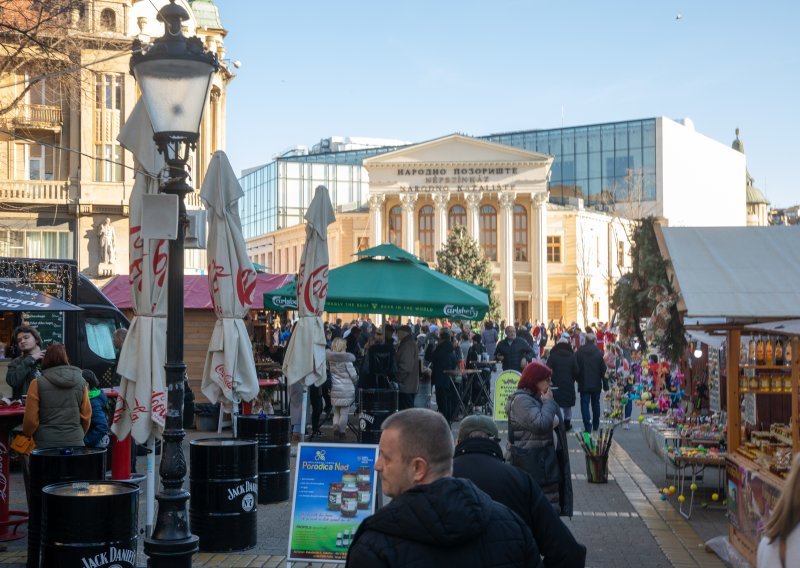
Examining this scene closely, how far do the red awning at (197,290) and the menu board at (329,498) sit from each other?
12355 millimetres

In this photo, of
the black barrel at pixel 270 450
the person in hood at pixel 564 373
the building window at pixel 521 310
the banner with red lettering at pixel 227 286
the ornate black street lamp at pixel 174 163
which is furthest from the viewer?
the building window at pixel 521 310

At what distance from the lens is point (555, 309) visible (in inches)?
2992

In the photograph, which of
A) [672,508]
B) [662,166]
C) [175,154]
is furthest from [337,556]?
[662,166]

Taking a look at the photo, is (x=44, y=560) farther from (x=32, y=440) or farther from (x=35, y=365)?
(x=35, y=365)

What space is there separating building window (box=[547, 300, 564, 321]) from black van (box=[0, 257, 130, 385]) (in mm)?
61374

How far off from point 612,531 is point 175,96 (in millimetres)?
5856

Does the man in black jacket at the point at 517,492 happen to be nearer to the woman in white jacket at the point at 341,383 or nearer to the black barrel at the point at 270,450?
the black barrel at the point at 270,450

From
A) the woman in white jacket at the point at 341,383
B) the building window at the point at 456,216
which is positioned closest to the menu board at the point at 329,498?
the woman in white jacket at the point at 341,383

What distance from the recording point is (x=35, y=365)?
1198 centimetres

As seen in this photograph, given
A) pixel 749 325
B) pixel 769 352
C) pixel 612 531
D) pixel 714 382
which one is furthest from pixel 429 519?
pixel 714 382

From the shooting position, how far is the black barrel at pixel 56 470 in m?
7.80

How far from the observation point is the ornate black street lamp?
21.9 feet

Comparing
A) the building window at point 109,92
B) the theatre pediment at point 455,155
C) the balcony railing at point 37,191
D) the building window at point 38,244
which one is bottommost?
the building window at point 38,244

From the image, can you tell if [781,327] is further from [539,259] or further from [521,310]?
[521,310]
